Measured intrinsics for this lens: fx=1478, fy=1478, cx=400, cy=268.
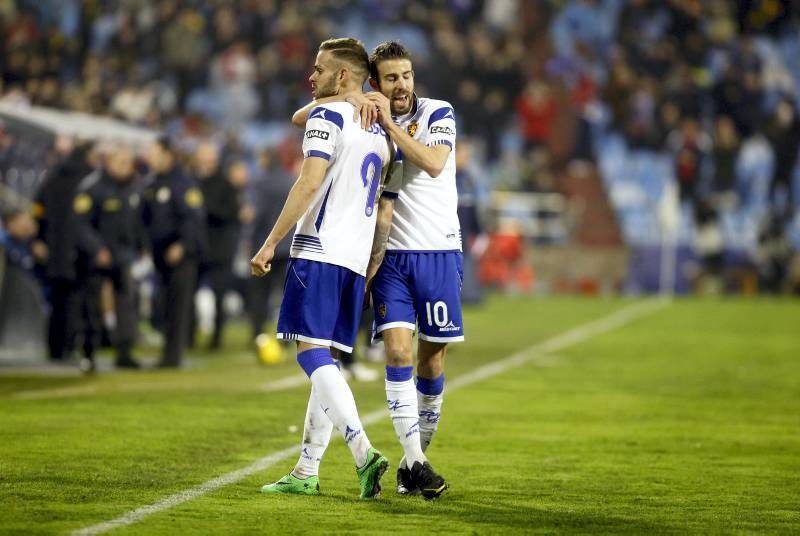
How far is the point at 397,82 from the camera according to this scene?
7.09 m

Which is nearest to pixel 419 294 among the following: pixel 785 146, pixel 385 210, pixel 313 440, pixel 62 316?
pixel 385 210

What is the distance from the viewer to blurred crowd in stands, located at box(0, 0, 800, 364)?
31750 mm

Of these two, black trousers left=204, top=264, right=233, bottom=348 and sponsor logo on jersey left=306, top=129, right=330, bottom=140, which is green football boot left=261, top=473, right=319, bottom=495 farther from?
black trousers left=204, top=264, right=233, bottom=348

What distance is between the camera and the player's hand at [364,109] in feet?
22.5

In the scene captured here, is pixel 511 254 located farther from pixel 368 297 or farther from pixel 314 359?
pixel 314 359

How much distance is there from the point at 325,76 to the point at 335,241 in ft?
2.58

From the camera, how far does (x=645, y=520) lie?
6.64m

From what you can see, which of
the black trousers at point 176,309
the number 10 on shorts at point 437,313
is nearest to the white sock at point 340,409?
the number 10 on shorts at point 437,313

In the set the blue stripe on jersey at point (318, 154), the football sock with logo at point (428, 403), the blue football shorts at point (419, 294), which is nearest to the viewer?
the blue stripe on jersey at point (318, 154)

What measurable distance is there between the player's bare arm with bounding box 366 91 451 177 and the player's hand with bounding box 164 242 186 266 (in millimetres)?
8202

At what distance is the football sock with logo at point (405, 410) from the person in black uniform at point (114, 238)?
8010 mm

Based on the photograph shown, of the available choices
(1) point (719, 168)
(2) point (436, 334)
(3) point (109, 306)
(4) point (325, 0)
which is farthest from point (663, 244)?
(2) point (436, 334)

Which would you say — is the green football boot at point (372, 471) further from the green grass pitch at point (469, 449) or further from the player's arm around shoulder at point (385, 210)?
the player's arm around shoulder at point (385, 210)

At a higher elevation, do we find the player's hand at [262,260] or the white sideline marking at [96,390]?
the player's hand at [262,260]
